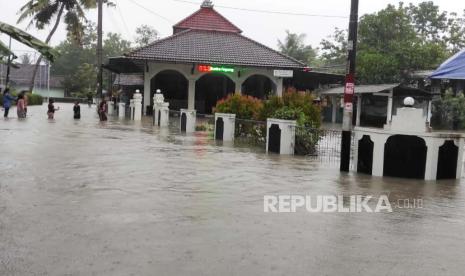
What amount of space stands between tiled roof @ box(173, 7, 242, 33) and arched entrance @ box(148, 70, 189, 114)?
4.50 m

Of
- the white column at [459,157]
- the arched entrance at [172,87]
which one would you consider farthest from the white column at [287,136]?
the arched entrance at [172,87]

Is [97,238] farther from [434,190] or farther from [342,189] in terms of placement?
[434,190]

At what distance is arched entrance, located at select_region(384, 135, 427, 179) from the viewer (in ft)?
36.9

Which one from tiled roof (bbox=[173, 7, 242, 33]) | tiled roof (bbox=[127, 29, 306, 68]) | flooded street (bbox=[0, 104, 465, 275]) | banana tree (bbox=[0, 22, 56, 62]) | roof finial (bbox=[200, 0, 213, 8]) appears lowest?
flooded street (bbox=[0, 104, 465, 275])

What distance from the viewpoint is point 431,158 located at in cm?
1116

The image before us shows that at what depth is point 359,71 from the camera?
42656mm

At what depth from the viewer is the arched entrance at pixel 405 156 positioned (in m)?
11.2

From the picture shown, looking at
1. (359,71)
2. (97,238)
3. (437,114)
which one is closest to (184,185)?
(97,238)

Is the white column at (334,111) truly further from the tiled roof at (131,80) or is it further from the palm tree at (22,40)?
the palm tree at (22,40)

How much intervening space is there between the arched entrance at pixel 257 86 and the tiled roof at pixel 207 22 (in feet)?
13.5

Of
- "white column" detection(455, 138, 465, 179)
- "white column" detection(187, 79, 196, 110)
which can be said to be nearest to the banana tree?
"white column" detection(455, 138, 465, 179)

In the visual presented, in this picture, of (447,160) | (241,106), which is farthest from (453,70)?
(241,106)

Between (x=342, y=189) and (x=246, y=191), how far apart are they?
178 cm

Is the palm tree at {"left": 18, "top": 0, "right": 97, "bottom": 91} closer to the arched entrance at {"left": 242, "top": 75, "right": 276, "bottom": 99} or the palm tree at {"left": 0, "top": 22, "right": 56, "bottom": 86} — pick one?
the arched entrance at {"left": 242, "top": 75, "right": 276, "bottom": 99}
